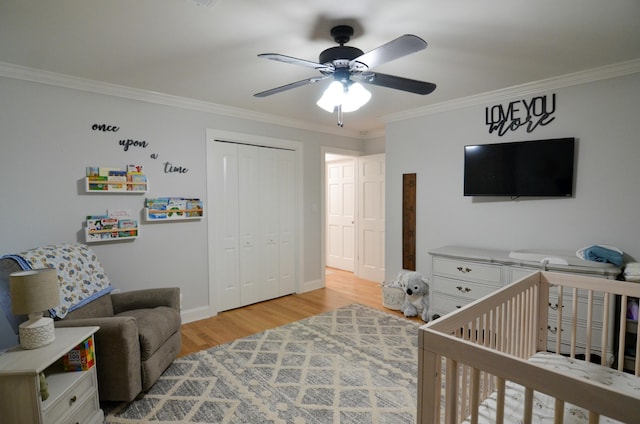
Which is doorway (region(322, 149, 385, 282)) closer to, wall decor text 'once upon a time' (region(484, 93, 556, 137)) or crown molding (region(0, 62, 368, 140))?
crown molding (region(0, 62, 368, 140))

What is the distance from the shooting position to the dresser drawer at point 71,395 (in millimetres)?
1620

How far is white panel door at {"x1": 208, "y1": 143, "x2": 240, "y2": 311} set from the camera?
3701 mm

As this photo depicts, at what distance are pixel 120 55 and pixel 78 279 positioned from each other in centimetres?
167

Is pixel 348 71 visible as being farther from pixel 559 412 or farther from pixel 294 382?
pixel 294 382

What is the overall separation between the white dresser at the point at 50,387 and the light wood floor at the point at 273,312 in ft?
3.17

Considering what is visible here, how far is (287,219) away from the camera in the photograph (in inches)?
173

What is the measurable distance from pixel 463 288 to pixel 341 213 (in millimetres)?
2971

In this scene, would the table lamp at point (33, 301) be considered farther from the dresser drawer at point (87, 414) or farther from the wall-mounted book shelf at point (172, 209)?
the wall-mounted book shelf at point (172, 209)

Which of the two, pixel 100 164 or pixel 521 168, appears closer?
pixel 100 164

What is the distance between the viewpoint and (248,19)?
1.85 m

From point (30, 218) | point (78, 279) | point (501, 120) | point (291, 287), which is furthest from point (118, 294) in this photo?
point (501, 120)

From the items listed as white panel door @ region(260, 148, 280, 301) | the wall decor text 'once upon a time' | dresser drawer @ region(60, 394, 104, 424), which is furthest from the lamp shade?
the wall decor text 'once upon a time'

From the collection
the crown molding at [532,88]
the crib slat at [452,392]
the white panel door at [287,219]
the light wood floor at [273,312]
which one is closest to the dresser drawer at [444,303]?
the light wood floor at [273,312]

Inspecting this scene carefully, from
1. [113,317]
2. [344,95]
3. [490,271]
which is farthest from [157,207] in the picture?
[490,271]
